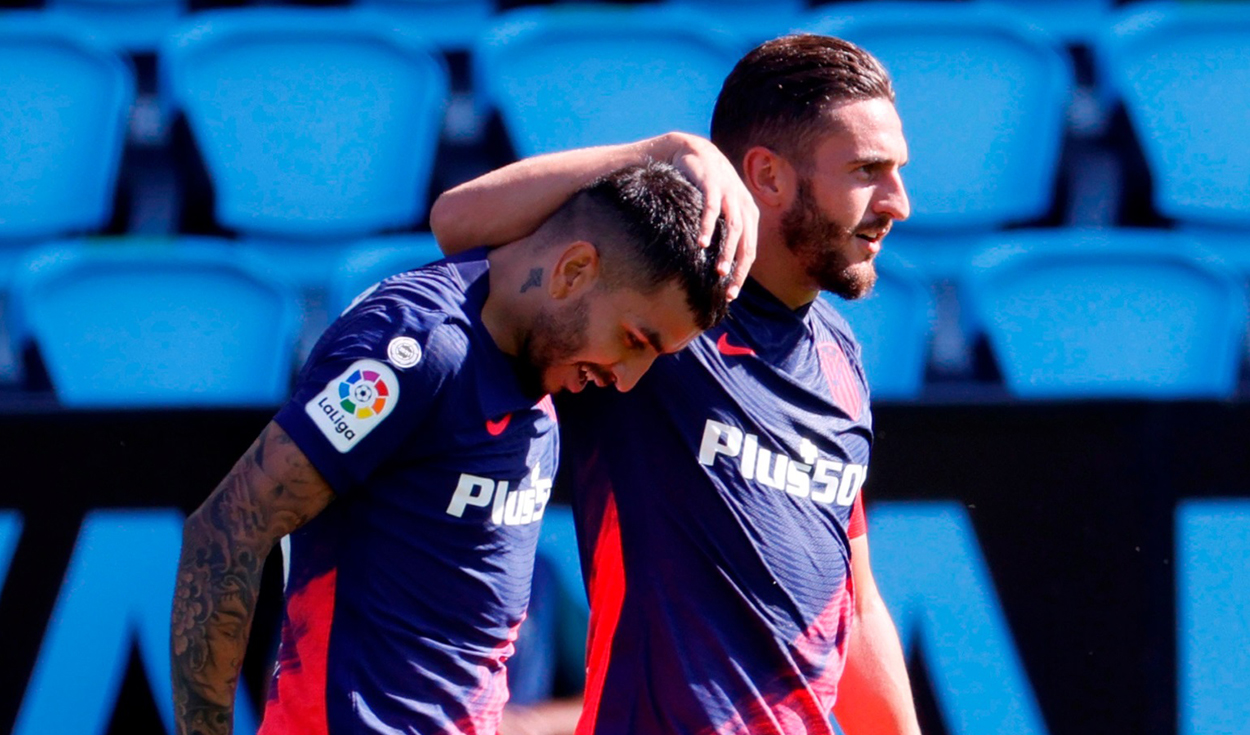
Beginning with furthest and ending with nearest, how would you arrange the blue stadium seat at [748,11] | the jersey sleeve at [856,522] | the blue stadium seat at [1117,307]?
the blue stadium seat at [748,11], the blue stadium seat at [1117,307], the jersey sleeve at [856,522]

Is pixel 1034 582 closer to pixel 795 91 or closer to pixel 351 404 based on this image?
pixel 795 91

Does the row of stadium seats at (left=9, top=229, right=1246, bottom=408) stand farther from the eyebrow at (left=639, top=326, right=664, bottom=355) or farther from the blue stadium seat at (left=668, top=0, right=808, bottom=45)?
the eyebrow at (left=639, top=326, right=664, bottom=355)

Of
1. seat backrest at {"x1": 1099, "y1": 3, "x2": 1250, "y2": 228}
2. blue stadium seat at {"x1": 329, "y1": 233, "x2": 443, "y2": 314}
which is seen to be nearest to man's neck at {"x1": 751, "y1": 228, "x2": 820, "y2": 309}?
blue stadium seat at {"x1": 329, "y1": 233, "x2": 443, "y2": 314}

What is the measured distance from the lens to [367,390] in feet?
Answer: 5.43

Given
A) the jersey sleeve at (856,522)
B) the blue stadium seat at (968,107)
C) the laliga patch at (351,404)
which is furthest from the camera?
the blue stadium seat at (968,107)

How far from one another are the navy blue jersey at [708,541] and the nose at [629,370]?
0.54 feet

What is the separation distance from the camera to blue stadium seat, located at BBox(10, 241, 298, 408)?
381 centimetres

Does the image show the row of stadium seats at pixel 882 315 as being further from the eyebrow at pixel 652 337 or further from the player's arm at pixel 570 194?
the eyebrow at pixel 652 337

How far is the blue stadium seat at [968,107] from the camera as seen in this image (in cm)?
456

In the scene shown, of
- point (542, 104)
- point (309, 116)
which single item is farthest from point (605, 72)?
point (309, 116)

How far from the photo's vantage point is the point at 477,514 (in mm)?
1799

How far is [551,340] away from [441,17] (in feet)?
11.5

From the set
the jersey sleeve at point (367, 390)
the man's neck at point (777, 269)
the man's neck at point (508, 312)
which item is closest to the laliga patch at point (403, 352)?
the jersey sleeve at point (367, 390)

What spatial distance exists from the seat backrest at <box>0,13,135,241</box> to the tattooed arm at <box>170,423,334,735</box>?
297 cm
